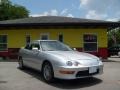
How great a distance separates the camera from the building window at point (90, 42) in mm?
21906

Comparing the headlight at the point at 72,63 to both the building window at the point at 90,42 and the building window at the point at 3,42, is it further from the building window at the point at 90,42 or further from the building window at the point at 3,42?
the building window at the point at 3,42

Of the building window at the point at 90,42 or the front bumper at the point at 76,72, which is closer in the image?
the front bumper at the point at 76,72

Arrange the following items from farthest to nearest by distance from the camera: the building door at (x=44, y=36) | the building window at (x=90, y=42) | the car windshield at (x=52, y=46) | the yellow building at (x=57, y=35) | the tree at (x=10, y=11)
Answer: the tree at (x=10, y=11) → the building door at (x=44, y=36) → the building window at (x=90, y=42) → the yellow building at (x=57, y=35) → the car windshield at (x=52, y=46)

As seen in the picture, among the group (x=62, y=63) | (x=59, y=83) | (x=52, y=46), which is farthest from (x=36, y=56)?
(x=62, y=63)

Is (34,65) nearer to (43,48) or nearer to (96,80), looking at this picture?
(43,48)

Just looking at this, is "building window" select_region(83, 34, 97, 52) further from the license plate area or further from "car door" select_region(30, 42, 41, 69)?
the license plate area

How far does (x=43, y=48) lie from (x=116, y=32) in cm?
6007

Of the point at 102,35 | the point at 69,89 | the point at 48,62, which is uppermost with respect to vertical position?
the point at 102,35

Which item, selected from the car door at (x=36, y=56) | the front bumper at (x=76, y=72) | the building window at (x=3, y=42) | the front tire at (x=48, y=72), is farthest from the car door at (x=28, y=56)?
the building window at (x=3, y=42)

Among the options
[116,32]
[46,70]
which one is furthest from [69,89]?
[116,32]

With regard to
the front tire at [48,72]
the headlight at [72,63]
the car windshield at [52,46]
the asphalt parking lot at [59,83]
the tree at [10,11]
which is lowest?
the asphalt parking lot at [59,83]

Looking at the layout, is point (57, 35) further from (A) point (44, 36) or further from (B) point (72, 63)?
(B) point (72, 63)

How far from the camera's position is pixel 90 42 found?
21922mm

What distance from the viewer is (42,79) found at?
10875 mm
